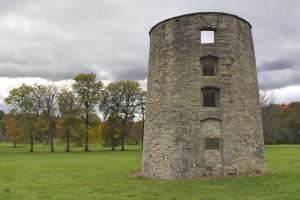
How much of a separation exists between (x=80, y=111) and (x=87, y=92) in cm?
328

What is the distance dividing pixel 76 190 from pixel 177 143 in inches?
199

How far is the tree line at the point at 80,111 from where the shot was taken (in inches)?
2104

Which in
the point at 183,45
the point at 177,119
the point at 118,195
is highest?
the point at 183,45

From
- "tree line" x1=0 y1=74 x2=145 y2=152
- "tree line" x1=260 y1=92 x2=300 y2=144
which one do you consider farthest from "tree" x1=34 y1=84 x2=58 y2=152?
"tree line" x1=260 y1=92 x2=300 y2=144

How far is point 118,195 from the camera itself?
14539 mm

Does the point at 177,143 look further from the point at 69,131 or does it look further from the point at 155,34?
the point at 69,131

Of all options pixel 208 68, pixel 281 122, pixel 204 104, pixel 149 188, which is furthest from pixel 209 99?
pixel 281 122

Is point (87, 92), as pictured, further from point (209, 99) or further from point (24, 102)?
point (209, 99)

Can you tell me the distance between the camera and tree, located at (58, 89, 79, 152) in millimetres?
53250

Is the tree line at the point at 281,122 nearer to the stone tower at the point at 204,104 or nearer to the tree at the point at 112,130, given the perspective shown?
the tree at the point at 112,130

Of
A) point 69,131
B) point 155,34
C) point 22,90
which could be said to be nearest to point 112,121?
point 69,131

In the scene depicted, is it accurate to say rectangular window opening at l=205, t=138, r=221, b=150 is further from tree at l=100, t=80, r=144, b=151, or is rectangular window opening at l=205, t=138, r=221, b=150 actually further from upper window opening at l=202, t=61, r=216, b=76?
tree at l=100, t=80, r=144, b=151

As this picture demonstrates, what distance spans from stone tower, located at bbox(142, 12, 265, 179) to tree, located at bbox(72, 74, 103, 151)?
3577 cm

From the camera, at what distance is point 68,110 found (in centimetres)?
5344
